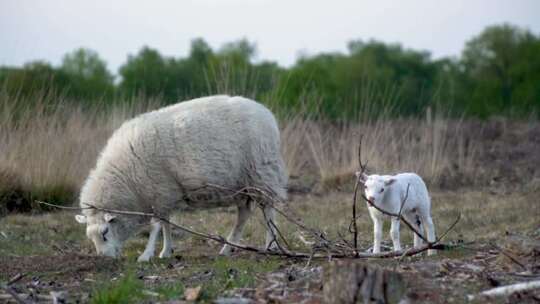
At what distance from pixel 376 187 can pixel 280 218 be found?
428 cm

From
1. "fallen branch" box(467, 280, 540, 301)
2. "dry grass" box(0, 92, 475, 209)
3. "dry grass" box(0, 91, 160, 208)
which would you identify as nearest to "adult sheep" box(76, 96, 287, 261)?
"dry grass" box(0, 92, 475, 209)

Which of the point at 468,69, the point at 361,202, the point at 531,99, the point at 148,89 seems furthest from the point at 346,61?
the point at 361,202

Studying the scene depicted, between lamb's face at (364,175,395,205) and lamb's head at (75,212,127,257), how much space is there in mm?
2979

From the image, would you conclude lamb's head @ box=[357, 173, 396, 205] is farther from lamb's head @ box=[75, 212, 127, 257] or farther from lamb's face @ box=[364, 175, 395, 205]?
lamb's head @ box=[75, 212, 127, 257]

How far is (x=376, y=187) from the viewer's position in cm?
724

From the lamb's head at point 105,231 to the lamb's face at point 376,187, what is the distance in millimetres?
2979

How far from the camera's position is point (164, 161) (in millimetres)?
8805

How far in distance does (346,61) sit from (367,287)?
4553 cm

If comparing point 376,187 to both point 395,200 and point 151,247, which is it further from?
point 151,247

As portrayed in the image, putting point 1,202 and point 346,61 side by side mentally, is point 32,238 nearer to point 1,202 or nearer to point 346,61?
point 1,202

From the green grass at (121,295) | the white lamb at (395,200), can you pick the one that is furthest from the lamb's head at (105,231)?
the green grass at (121,295)

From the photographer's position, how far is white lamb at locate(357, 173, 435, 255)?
7.27 m

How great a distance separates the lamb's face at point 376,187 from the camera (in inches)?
284

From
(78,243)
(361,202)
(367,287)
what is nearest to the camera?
(367,287)
